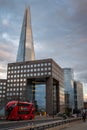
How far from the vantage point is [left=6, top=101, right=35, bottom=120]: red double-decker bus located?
178ft

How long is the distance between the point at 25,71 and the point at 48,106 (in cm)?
2813

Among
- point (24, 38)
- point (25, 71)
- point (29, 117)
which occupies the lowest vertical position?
point (29, 117)

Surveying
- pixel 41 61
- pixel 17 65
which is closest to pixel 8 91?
pixel 17 65

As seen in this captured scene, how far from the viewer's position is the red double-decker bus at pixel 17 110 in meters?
54.1

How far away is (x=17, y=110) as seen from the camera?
182 feet

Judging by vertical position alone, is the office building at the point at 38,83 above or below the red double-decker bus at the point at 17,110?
above

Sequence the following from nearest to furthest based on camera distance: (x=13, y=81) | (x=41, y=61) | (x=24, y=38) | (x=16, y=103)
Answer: (x=16, y=103) < (x=41, y=61) < (x=13, y=81) < (x=24, y=38)

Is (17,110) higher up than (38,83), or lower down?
lower down

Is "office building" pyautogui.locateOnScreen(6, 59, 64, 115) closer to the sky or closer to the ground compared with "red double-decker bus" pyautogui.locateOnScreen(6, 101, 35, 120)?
closer to the sky

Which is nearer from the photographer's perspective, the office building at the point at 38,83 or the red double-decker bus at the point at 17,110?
the red double-decker bus at the point at 17,110

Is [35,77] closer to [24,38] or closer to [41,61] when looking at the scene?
[41,61]

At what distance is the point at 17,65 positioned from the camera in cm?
16100

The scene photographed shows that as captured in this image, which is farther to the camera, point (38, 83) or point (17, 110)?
point (38, 83)

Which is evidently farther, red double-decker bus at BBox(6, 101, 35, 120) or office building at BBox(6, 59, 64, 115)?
office building at BBox(6, 59, 64, 115)
